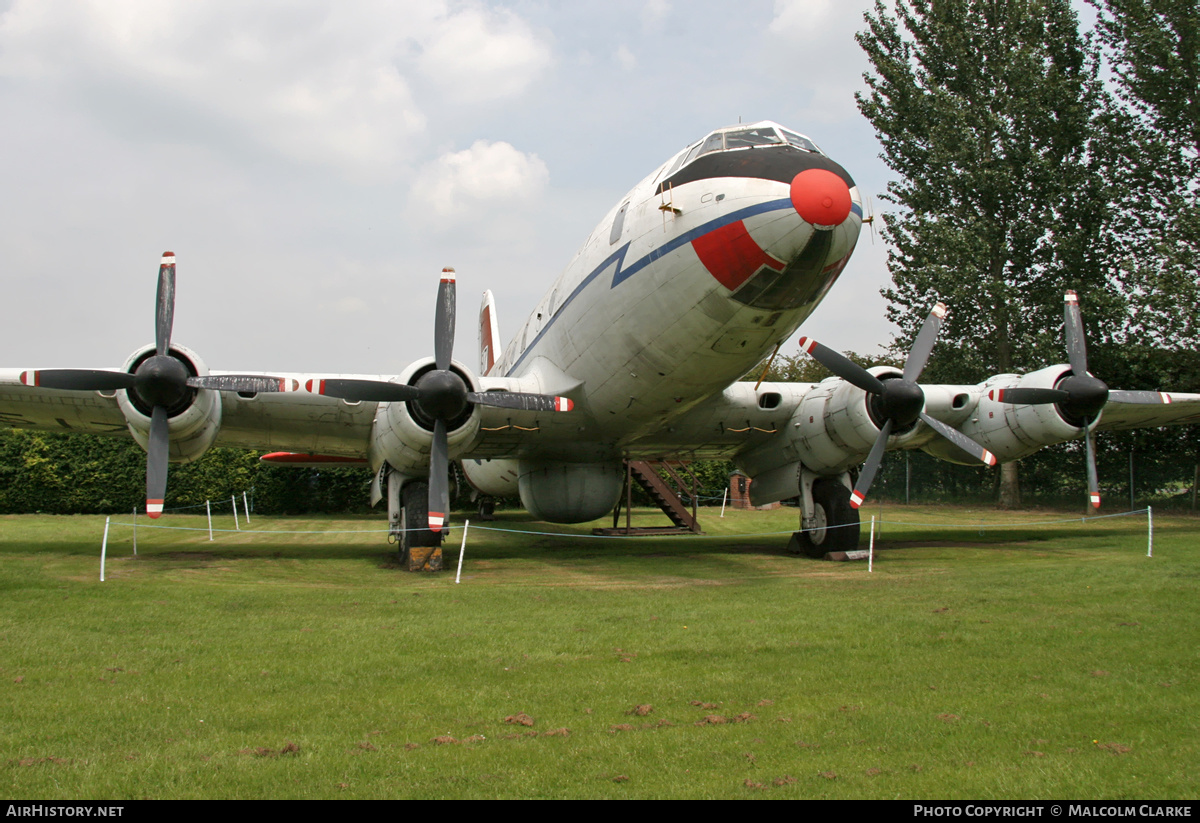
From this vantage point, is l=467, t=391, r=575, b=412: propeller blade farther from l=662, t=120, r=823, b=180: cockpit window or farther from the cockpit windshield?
the cockpit windshield

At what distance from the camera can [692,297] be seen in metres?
10.3

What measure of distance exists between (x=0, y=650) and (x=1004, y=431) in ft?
49.9

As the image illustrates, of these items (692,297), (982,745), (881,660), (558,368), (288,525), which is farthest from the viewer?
(288,525)

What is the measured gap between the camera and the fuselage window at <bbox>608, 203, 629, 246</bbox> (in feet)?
38.6

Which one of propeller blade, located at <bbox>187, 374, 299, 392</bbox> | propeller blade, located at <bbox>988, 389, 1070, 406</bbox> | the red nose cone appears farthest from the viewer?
propeller blade, located at <bbox>988, 389, 1070, 406</bbox>

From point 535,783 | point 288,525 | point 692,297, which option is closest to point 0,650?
point 535,783

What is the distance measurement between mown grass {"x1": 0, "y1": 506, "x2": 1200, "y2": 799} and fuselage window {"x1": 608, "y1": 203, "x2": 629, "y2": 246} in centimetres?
503

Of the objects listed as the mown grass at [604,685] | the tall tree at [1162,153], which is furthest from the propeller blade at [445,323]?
the tall tree at [1162,153]

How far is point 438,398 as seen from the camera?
1177 cm

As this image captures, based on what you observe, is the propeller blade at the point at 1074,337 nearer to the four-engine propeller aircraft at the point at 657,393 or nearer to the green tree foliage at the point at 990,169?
the four-engine propeller aircraft at the point at 657,393

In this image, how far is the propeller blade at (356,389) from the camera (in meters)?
11.6

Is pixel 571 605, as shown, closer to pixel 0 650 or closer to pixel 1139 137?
pixel 0 650

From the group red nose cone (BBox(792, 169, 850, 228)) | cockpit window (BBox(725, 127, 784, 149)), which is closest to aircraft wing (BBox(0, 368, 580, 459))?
cockpit window (BBox(725, 127, 784, 149))

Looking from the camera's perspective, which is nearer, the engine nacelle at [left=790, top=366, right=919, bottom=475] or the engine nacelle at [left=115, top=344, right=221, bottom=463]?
the engine nacelle at [left=115, top=344, right=221, bottom=463]
